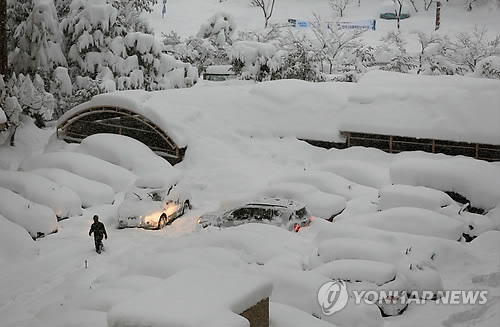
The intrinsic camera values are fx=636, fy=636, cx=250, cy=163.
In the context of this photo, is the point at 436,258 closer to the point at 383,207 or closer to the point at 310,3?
the point at 383,207

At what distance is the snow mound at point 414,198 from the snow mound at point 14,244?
391 inches

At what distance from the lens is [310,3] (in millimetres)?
70438

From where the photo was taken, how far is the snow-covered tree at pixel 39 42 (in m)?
32.2

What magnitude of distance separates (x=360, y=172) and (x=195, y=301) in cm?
1624

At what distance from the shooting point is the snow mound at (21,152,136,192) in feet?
77.6

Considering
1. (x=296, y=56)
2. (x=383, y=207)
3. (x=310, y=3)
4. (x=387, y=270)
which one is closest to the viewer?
(x=387, y=270)

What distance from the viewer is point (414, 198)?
59.6 feet

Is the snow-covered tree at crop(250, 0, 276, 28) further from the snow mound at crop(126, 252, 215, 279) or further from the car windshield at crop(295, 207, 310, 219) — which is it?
the snow mound at crop(126, 252, 215, 279)

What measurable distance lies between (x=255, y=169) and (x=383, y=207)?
8340 mm

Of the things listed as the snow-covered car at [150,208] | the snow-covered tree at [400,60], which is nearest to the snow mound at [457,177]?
the snow-covered car at [150,208]

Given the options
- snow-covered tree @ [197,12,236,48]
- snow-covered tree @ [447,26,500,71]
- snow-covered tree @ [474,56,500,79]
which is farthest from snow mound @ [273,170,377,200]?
snow-covered tree @ [197,12,236,48]

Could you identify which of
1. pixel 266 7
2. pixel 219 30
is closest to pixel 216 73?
pixel 219 30

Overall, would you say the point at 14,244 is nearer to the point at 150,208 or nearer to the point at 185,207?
the point at 150,208

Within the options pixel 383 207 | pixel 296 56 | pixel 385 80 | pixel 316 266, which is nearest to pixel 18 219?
pixel 316 266
